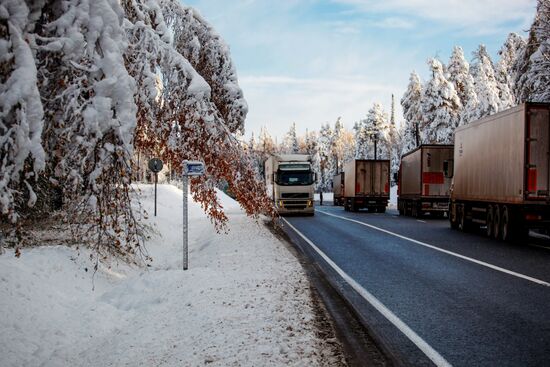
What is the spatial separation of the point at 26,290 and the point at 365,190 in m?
28.4

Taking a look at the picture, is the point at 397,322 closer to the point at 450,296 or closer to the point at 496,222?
the point at 450,296

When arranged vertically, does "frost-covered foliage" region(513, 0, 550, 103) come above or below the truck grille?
above

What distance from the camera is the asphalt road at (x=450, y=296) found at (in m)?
5.11

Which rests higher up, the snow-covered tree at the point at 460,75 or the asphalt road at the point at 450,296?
the snow-covered tree at the point at 460,75

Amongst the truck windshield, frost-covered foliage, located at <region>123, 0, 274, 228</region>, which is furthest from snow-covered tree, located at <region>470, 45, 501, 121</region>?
frost-covered foliage, located at <region>123, 0, 274, 228</region>

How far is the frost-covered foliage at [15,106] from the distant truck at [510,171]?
13.3 meters

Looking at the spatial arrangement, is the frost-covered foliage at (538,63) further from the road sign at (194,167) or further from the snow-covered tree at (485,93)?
the road sign at (194,167)

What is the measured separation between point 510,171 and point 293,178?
14.9 meters

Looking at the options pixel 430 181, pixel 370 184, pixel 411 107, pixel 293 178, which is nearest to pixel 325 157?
pixel 411 107

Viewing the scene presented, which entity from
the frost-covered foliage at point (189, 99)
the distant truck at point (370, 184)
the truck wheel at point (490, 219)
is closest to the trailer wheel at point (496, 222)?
the truck wheel at point (490, 219)

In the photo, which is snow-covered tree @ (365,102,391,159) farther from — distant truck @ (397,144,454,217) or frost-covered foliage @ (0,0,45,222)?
frost-covered foliage @ (0,0,45,222)

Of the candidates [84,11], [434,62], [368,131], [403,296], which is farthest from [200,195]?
[368,131]

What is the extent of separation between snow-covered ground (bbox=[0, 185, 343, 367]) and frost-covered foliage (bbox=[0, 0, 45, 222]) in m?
2.61

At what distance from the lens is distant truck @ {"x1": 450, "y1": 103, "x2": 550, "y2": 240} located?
13.4m
